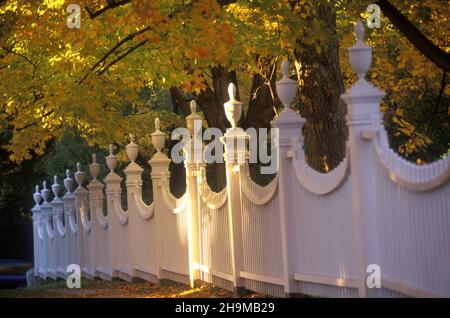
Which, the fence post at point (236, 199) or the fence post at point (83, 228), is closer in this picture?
the fence post at point (236, 199)

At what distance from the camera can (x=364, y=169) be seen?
10000 millimetres

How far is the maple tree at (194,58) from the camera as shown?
1619 centimetres

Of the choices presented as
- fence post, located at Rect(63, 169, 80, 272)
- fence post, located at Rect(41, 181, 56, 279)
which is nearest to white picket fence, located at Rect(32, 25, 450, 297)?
fence post, located at Rect(63, 169, 80, 272)

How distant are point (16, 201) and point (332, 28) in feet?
101

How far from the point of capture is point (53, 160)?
39.4 m

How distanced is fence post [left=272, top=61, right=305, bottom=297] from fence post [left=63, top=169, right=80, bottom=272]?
14.9 meters

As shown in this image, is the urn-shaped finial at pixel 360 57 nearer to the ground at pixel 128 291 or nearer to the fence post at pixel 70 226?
the ground at pixel 128 291

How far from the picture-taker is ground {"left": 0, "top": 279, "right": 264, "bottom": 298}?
14961mm

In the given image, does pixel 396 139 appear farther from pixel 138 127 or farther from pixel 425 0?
pixel 425 0

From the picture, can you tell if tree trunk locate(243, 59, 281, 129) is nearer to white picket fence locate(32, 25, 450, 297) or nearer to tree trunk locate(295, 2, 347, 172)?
white picket fence locate(32, 25, 450, 297)

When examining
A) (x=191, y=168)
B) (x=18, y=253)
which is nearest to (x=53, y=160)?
(x=18, y=253)

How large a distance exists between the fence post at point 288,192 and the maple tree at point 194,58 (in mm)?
2206

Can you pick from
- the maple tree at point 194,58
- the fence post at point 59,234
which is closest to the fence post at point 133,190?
the maple tree at point 194,58

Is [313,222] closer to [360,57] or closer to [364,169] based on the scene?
[364,169]
